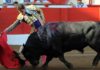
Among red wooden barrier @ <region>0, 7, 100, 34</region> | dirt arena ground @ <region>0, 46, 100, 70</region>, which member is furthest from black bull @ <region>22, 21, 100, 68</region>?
red wooden barrier @ <region>0, 7, 100, 34</region>

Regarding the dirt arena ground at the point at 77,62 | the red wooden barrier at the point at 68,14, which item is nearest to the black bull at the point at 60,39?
the dirt arena ground at the point at 77,62

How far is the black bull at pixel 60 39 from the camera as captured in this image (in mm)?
7875

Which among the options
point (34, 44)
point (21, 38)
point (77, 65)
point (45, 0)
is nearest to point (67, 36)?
point (34, 44)

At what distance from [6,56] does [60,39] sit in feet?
3.63

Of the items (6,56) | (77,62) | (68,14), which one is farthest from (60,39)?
(68,14)

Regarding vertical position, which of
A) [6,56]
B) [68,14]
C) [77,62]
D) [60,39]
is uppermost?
[60,39]

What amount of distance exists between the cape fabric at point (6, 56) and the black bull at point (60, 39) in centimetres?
31

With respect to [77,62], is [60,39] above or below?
above

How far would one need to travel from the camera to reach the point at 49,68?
8.51 m

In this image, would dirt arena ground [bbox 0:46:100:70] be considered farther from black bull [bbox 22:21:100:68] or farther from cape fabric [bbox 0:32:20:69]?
black bull [bbox 22:21:100:68]

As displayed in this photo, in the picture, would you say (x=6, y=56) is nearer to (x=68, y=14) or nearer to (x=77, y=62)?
(x=77, y=62)

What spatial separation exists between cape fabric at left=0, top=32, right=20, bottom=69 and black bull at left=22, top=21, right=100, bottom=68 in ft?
1.01

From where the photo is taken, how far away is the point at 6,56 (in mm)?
8203

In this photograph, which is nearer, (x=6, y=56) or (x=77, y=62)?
(x=6, y=56)
